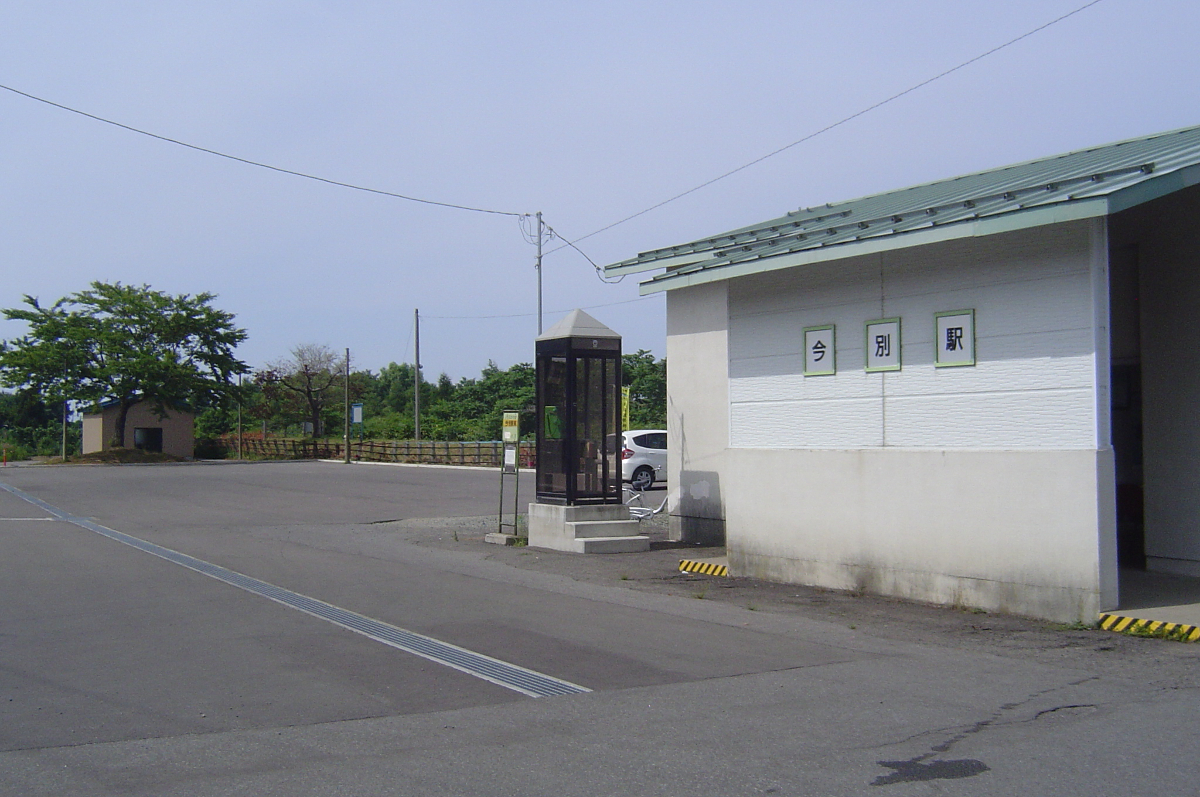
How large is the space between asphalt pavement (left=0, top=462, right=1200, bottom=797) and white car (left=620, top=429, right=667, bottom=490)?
1324 centimetres

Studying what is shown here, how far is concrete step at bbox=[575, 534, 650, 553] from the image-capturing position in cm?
1480

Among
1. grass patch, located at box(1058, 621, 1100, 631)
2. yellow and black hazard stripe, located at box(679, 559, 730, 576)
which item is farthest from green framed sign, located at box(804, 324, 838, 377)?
grass patch, located at box(1058, 621, 1100, 631)

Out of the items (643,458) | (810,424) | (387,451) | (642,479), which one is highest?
(810,424)

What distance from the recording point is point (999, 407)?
955 cm

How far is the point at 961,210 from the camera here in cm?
991

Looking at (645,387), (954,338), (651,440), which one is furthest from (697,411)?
(645,387)

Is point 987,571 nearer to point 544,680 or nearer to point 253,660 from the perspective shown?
point 544,680

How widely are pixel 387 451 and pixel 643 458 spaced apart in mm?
31398

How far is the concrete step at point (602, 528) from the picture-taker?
15078 millimetres

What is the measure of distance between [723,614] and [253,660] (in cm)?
443

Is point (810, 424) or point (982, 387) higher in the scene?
point (982, 387)

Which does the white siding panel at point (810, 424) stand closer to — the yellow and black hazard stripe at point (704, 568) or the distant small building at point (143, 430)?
the yellow and black hazard stripe at point (704, 568)

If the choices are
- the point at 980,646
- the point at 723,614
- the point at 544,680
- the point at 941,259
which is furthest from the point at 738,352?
the point at 544,680

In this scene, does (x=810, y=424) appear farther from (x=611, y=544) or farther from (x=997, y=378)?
(x=611, y=544)
